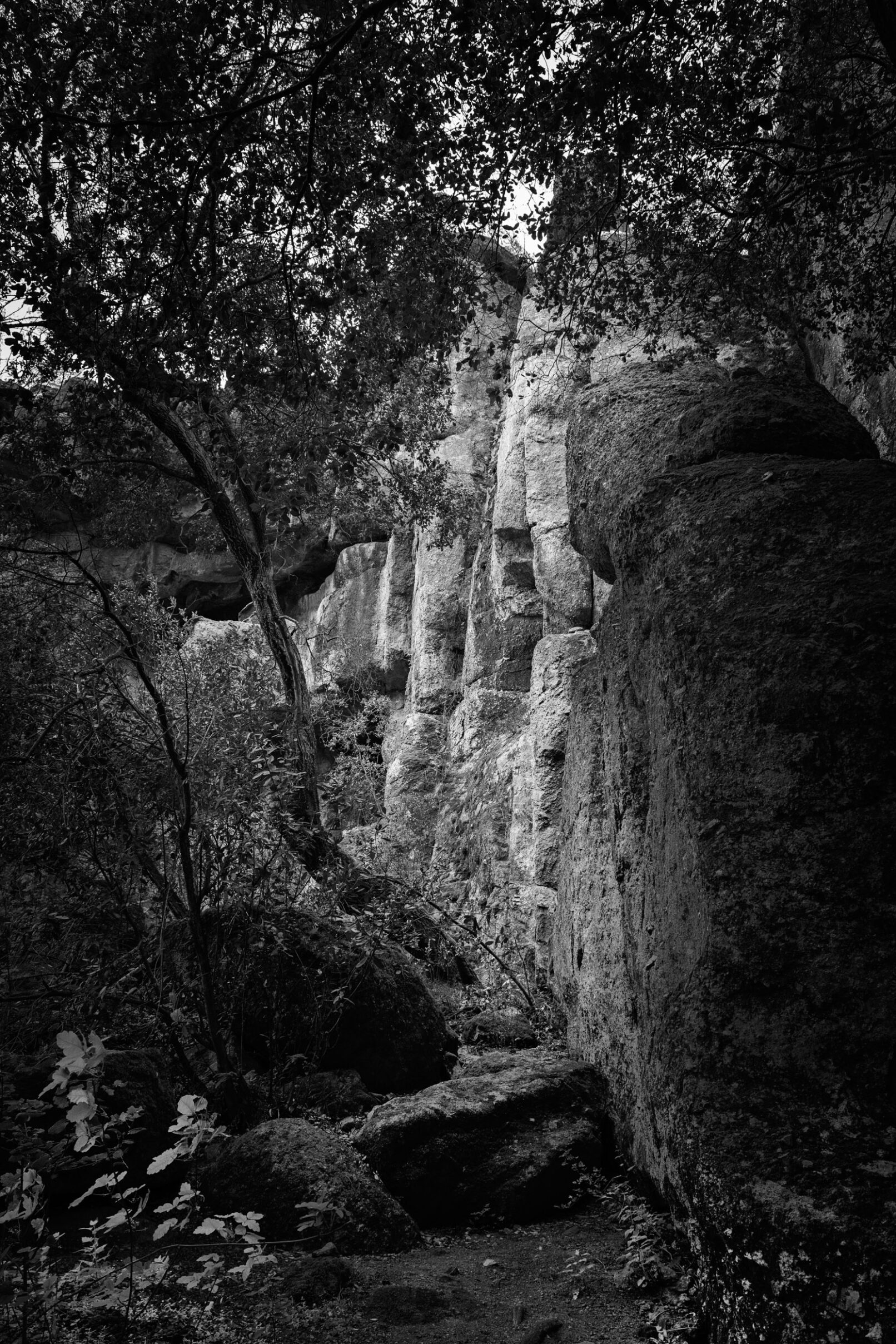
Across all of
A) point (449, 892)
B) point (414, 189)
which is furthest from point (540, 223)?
point (449, 892)

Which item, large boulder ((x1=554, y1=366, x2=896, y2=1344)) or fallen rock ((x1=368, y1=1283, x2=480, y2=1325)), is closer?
large boulder ((x1=554, y1=366, x2=896, y2=1344))

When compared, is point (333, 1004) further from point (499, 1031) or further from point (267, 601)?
point (267, 601)

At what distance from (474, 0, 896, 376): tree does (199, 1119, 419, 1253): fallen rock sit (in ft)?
20.2

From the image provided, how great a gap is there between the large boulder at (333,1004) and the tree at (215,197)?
4.70 feet

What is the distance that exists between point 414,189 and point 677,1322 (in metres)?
7.40

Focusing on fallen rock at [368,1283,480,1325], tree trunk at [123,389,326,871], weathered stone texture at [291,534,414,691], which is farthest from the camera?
weathered stone texture at [291,534,414,691]

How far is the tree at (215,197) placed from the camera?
5.91 m

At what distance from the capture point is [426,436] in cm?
1348

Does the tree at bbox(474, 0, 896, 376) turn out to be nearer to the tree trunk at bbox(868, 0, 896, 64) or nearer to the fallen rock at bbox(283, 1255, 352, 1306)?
the tree trunk at bbox(868, 0, 896, 64)

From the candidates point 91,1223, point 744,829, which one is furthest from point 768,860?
point 91,1223

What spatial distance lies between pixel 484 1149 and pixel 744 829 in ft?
11.0

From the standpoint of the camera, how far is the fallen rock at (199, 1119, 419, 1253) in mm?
5594

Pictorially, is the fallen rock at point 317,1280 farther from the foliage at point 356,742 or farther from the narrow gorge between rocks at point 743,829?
the foliage at point 356,742

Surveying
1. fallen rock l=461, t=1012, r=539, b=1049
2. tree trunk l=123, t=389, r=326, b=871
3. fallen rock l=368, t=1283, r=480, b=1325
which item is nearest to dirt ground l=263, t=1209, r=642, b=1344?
fallen rock l=368, t=1283, r=480, b=1325
